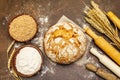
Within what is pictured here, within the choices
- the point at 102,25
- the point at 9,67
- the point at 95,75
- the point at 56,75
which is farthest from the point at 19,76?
the point at 102,25

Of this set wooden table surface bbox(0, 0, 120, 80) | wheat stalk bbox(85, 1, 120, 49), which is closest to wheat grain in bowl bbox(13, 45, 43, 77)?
wooden table surface bbox(0, 0, 120, 80)

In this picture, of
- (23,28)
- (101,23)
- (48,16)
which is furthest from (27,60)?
(101,23)

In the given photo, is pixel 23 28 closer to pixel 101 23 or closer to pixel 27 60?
pixel 27 60

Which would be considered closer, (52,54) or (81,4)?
(52,54)

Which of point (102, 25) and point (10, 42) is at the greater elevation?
point (102, 25)

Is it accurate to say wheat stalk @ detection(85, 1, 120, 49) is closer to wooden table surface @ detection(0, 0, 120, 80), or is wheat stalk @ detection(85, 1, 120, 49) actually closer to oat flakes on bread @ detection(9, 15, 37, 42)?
wooden table surface @ detection(0, 0, 120, 80)

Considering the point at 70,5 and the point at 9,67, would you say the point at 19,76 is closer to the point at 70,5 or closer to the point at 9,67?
the point at 9,67
